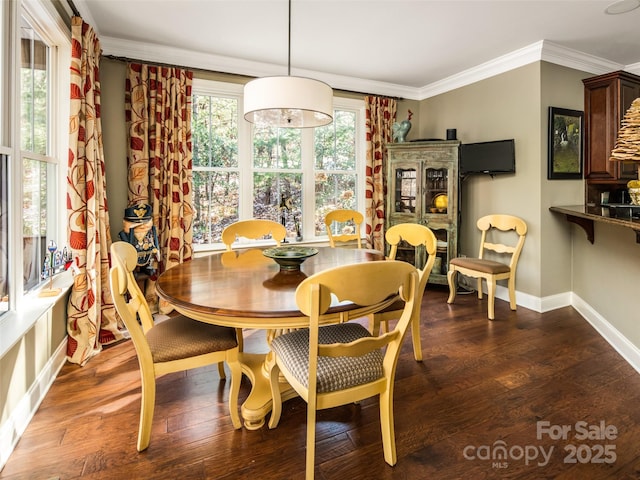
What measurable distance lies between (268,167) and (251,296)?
2.80m

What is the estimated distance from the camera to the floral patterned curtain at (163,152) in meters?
3.43

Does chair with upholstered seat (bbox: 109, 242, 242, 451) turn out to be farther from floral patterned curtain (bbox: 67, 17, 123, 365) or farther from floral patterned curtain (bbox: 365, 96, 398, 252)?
floral patterned curtain (bbox: 365, 96, 398, 252)

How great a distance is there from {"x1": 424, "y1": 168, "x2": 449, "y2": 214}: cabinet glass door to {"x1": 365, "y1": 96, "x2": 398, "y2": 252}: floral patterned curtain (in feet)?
1.83

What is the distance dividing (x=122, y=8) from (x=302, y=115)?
1638mm

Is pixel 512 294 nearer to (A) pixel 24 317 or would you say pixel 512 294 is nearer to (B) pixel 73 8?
(A) pixel 24 317

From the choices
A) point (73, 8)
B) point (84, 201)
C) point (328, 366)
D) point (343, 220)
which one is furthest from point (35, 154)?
point (343, 220)

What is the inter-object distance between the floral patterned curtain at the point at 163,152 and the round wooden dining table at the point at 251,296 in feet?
4.11

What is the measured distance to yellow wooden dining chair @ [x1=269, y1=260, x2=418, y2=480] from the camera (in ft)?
4.23

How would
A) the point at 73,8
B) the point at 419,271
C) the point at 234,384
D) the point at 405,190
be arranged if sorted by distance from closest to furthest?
the point at 234,384 < the point at 419,271 < the point at 73,8 < the point at 405,190

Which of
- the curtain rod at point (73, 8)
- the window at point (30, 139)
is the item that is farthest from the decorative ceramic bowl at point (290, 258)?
the curtain rod at point (73, 8)

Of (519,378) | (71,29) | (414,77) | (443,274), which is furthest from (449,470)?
(414,77)

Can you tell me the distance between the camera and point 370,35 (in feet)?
10.7

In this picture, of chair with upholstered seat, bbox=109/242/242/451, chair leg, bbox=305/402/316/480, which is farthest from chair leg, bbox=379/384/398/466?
chair with upholstered seat, bbox=109/242/242/451

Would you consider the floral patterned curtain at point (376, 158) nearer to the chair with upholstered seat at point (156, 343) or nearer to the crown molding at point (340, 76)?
the crown molding at point (340, 76)
